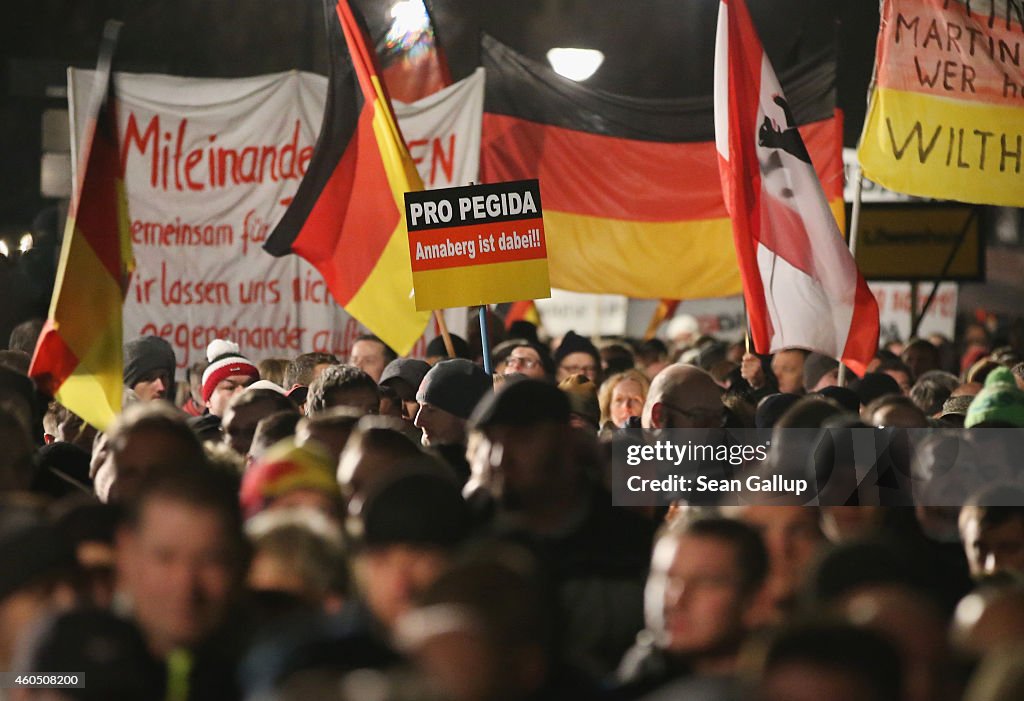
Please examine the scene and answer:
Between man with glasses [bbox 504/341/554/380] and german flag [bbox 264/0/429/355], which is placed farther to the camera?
german flag [bbox 264/0/429/355]

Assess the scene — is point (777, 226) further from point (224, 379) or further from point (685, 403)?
point (224, 379)

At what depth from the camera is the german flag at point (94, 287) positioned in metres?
6.34

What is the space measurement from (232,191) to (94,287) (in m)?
4.28

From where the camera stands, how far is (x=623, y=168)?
11734 mm

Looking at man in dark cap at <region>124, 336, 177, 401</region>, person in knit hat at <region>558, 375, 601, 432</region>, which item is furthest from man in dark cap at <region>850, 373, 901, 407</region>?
man in dark cap at <region>124, 336, 177, 401</region>

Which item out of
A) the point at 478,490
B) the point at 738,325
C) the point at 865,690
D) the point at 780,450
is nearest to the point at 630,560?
the point at 478,490

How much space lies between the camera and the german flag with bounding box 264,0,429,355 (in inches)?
332

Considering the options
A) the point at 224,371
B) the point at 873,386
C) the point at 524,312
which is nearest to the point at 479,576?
the point at 224,371

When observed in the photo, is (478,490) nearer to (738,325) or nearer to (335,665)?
(335,665)

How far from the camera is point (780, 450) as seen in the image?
4602mm

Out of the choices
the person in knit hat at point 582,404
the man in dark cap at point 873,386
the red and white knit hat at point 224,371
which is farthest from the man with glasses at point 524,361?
the man in dark cap at point 873,386

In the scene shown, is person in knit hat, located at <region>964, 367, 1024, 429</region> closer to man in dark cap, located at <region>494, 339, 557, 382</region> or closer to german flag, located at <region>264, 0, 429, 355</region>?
man in dark cap, located at <region>494, 339, 557, 382</region>

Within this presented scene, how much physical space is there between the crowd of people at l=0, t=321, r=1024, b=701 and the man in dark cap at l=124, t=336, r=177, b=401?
2476 mm

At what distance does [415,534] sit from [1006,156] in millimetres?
6181
